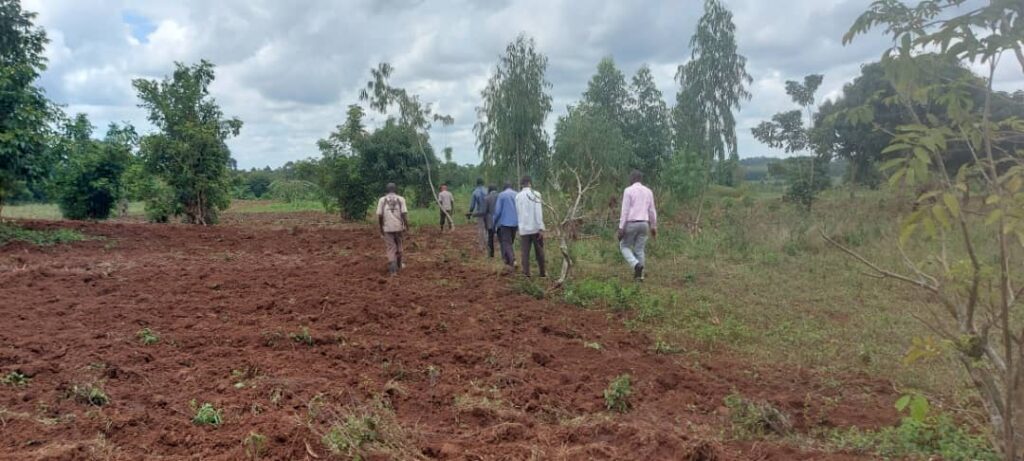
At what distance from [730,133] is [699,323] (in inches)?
633

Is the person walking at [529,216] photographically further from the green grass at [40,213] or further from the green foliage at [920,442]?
the green grass at [40,213]

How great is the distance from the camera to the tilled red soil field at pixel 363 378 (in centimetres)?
379

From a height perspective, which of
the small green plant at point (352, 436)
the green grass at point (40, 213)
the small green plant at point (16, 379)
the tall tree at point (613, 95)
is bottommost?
the small green plant at point (352, 436)

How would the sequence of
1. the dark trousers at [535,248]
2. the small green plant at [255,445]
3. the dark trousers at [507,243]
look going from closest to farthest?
the small green plant at [255,445]
the dark trousers at [535,248]
the dark trousers at [507,243]

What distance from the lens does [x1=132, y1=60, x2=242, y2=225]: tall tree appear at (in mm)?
18750

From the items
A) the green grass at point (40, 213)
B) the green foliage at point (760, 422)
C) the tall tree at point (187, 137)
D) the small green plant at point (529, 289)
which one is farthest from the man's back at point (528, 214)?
the green grass at point (40, 213)

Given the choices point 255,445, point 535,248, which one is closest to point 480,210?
point 535,248

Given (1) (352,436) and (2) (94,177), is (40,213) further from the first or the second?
(1) (352,436)

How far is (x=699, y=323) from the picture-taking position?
23.9 ft

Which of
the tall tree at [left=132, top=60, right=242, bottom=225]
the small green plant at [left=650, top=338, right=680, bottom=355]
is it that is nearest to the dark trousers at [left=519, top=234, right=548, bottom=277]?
the small green plant at [left=650, top=338, right=680, bottom=355]

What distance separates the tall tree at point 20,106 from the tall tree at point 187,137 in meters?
4.87

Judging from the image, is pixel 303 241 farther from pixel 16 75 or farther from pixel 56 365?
pixel 56 365

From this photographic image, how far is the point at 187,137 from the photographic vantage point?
18922 millimetres

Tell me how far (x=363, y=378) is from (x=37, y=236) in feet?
40.8
